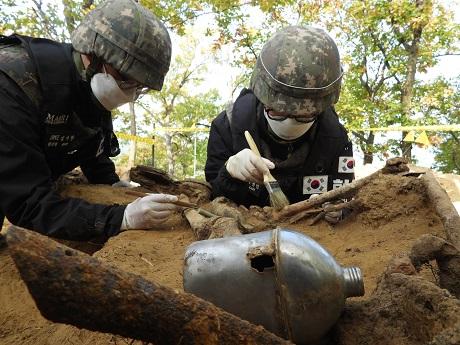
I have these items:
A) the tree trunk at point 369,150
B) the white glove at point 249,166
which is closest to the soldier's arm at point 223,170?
the white glove at point 249,166

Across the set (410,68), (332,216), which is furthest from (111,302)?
(410,68)

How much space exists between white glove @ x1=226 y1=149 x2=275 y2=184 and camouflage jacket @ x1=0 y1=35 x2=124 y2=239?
862 millimetres

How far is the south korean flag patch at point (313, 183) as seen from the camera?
336 centimetres

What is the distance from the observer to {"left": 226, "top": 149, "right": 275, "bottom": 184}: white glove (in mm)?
2836

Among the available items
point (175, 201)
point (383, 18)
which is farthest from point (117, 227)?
point (383, 18)

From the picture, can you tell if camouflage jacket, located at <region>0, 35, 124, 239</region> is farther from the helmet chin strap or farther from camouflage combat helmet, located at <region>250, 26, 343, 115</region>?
camouflage combat helmet, located at <region>250, 26, 343, 115</region>

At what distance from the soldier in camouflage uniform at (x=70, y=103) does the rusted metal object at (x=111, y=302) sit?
164 cm

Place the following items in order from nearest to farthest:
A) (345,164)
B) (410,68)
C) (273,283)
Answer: (273,283), (345,164), (410,68)

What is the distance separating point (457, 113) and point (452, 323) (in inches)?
724

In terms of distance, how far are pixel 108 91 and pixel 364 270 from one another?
2086 millimetres

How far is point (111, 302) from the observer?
0.85 metres

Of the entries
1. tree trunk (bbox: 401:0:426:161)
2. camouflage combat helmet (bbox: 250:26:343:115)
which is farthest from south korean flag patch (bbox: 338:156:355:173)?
tree trunk (bbox: 401:0:426:161)

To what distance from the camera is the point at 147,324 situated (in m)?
0.90

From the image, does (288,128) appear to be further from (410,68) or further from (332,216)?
(410,68)
